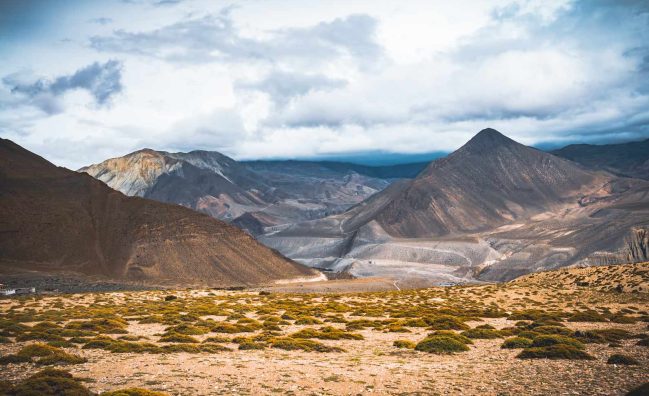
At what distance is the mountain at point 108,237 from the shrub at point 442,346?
11328 cm

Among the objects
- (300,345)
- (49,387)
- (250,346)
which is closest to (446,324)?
(300,345)

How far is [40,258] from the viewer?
433 feet

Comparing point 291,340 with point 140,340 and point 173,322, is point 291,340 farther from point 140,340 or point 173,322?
point 173,322

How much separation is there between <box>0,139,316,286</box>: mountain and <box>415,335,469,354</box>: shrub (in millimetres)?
113284

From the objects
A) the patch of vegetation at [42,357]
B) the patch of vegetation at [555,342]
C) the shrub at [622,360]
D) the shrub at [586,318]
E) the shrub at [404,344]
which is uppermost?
the patch of vegetation at [42,357]

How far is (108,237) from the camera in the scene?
5733 inches

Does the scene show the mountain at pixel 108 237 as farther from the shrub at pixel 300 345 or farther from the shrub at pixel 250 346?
the shrub at pixel 300 345

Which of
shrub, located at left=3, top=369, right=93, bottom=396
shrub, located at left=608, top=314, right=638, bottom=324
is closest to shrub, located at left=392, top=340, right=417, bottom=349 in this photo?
shrub, located at left=3, top=369, right=93, bottom=396

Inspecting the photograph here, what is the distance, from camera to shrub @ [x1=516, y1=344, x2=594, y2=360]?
86.7 feet

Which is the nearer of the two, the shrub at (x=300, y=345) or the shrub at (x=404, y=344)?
the shrub at (x=300, y=345)

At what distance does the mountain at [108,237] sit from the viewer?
440 feet

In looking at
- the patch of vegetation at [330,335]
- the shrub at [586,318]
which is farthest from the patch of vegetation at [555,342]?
the shrub at [586,318]

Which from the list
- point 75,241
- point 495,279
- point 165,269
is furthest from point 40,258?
point 495,279

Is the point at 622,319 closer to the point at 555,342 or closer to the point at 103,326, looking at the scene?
the point at 555,342
